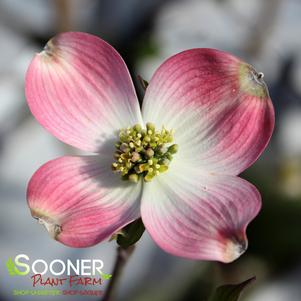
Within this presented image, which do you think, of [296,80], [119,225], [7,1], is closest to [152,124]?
[119,225]

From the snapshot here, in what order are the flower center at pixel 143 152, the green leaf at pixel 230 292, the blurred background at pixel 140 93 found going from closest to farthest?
the green leaf at pixel 230 292, the flower center at pixel 143 152, the blurred background at pixel 140 93

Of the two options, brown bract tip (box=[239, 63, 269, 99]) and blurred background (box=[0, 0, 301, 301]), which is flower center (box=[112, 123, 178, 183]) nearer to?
brown bract tip (box=[239, 63, 269, 99])

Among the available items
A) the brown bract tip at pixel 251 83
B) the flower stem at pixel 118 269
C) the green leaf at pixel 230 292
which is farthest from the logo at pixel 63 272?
the brown bract tip at pixel 251 83

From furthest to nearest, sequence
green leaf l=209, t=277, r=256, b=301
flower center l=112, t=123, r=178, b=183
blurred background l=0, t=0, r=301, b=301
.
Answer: blurred background l=0, t=0, r=301, b=301, flower center l=112, t=123, r=178, b=183, green leaf l=209, t=277, r=256, b=301

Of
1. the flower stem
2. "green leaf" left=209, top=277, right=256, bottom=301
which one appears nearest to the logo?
the flower stem

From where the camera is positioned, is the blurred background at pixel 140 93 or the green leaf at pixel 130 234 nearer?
the green leaf at pixel 130 234

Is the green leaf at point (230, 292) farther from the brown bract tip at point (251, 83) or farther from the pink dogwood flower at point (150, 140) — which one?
the brown bract tip at point (251, 83)

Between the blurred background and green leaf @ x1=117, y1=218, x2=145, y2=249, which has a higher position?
green leaf @ x1=117, y1=218, x2=145, y2=249
